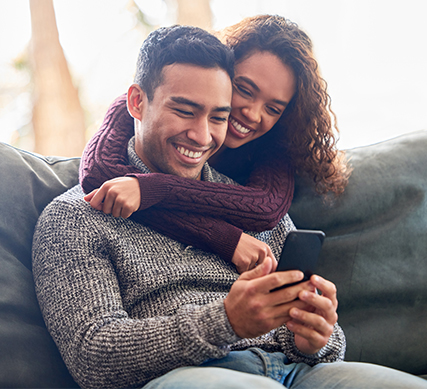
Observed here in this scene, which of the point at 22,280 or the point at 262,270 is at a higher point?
the point at 262,270

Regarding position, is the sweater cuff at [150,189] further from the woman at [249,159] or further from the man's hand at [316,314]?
the man's hand at [316,314]

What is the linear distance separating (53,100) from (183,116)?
1.85m

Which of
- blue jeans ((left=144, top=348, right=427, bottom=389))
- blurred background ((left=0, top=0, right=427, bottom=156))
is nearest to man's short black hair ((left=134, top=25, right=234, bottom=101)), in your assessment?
blue jeans ((left=144, top=348, right=427, bottom=389))

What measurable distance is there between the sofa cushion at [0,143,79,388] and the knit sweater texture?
160 millimetres

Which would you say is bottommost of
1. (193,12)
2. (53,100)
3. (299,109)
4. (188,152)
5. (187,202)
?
(53,100)

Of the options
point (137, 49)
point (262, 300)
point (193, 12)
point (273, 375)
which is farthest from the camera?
point (193, 12)

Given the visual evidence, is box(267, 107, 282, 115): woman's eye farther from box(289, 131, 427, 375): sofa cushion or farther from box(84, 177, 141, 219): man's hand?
box(84, 177, 141, 219): man's hand

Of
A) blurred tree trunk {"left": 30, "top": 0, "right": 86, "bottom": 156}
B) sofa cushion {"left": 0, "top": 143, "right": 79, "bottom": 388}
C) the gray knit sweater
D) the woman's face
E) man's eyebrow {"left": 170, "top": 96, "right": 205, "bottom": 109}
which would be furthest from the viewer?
blurred tree trunk {"left": 30, "top": 0, "right": 86, "bottom": 156}

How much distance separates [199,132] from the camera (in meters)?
1.00

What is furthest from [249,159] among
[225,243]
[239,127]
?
[225,243]

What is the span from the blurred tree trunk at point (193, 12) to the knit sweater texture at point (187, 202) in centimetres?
165

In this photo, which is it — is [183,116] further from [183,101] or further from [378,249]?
[378,249]

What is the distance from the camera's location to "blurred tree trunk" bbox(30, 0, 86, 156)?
2.48 metres

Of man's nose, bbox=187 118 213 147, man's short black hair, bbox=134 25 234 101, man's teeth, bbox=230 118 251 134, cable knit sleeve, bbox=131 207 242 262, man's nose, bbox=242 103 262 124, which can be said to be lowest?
cable knit sleeve, bbox=131 207 242 262
